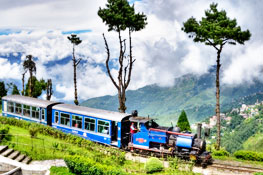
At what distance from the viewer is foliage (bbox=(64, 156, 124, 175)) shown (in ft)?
53.8

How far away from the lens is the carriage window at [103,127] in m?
23.1

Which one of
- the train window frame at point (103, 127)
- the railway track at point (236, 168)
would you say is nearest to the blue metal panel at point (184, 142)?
the railway track at point (236, 168)

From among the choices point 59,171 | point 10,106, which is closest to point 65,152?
point 59,171

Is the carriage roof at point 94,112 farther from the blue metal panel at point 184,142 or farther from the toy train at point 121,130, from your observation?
the blue metal panel at point 184,142

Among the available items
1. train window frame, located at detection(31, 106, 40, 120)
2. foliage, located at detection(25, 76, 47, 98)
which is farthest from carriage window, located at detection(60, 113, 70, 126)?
foliage, located at detection(25, 76, 47, 98)

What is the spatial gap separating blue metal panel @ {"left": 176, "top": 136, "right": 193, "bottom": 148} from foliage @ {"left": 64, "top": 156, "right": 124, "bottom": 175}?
5732 mm

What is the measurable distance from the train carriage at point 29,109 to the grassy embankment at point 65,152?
5.07 m

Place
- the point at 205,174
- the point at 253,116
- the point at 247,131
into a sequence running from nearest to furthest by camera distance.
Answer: the point at 205,174, the point at 247,131, the point at 253,116

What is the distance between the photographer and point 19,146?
2053 centimetres

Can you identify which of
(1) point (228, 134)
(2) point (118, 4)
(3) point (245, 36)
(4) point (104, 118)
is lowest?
(1) point (228, 134)

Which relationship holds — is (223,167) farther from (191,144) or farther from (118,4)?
(118,4)

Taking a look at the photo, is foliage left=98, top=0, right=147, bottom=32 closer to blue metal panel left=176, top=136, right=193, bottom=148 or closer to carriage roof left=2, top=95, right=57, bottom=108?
carriage roof left=2, top=95, right=57, bottom=108

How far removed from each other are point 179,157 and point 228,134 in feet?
281

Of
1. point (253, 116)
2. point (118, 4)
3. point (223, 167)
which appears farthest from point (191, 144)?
point (253, 116)
